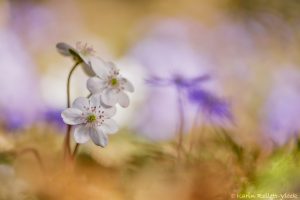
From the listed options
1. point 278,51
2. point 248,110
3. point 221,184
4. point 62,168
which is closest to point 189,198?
point 221,184

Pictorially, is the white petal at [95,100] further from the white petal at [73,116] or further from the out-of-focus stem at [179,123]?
the out-of-focus stem at [179,123]

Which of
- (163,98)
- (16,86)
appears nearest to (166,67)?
(163,98)

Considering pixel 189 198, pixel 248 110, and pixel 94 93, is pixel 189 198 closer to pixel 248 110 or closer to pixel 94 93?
pixel 94 93

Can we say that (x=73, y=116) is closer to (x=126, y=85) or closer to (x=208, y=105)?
(x=126, y=85)

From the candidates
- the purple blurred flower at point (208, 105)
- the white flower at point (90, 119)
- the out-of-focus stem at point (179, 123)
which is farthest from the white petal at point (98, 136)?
the purple blurred flower at point (208, 105)

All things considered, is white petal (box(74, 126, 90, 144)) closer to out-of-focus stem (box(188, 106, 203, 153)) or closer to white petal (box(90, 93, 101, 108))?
white petal (box(90, 93, 101, 108))

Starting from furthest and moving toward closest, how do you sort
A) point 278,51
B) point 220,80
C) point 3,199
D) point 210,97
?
point 278,51 → point 220,80 → point 210,97 → point 3,199
